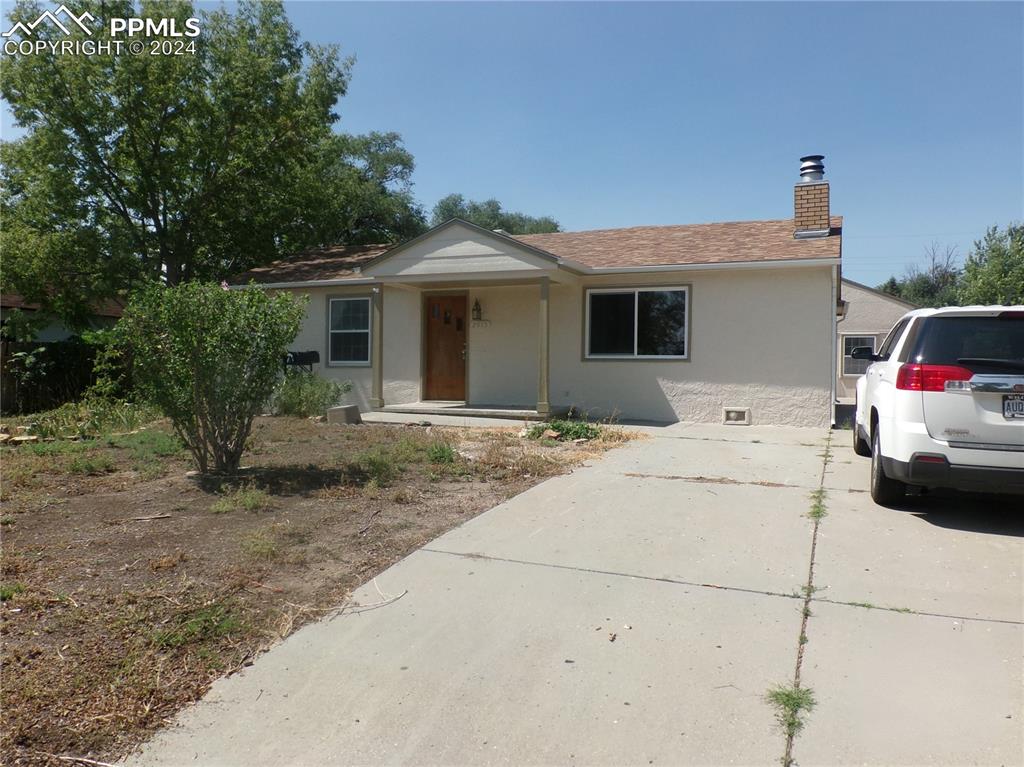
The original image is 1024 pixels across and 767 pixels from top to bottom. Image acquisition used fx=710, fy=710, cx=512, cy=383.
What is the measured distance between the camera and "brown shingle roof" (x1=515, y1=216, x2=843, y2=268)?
39.6ft

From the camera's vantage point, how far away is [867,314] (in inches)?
1117

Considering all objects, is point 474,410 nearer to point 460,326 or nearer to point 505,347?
point 505,347

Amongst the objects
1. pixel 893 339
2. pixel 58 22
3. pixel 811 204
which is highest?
pixel 58 22

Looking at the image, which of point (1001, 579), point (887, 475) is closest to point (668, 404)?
point (887, 475)

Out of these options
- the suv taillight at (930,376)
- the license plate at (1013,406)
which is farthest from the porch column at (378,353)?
the license plate at (1013,406)

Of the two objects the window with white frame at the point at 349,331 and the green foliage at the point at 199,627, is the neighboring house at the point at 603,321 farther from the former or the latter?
the green foliage at the point at 199,627

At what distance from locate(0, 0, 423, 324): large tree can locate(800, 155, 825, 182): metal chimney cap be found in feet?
42.3

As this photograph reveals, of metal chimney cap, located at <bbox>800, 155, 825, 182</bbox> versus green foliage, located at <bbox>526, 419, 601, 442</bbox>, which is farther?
metal chimney cap, located at <bbox>800, 155, 825, 182</bbox>

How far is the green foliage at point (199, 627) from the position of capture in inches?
137

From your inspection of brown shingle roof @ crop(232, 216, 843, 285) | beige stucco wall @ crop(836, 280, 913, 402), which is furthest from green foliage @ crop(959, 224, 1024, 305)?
brown shingle roof @ crop(232, 216, 843, 285)

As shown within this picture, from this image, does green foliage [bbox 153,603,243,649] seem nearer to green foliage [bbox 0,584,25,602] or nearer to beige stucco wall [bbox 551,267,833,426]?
green foliage [bbox 0,584,25,602]

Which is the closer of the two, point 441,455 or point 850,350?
point 441,455

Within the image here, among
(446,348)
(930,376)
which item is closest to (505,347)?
(446,348)

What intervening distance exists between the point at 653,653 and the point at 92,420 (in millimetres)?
9768
